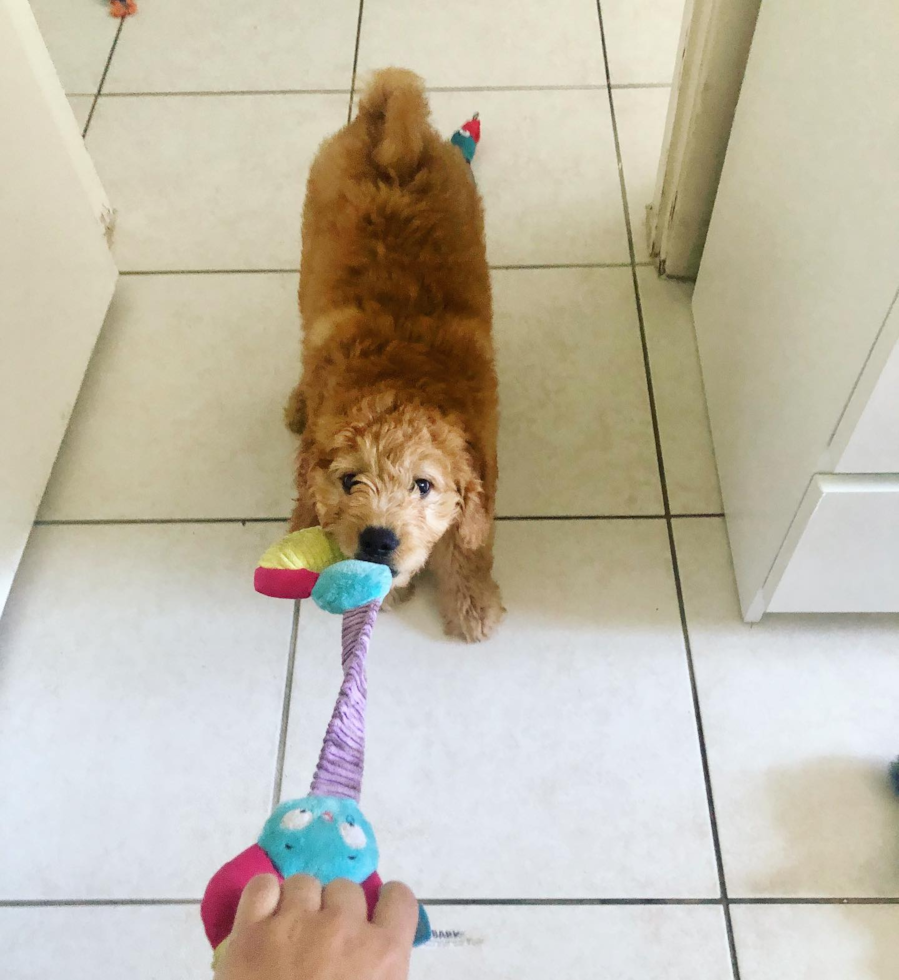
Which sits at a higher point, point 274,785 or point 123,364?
point 123,364

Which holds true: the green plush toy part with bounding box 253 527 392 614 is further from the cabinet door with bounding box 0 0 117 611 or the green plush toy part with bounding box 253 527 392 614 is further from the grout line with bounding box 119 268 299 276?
the grout line with bounding box 119 268 299 276

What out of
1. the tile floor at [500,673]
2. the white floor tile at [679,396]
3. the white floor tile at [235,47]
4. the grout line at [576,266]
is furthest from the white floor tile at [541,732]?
the white floor tile at [235,47]

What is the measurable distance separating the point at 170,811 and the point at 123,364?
2.88 ft

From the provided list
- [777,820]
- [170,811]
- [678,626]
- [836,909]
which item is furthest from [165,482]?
[836,909]

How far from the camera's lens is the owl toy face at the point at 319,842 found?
675 mm

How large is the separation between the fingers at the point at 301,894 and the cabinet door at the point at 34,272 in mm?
908

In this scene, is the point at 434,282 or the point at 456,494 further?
the point at 434,282

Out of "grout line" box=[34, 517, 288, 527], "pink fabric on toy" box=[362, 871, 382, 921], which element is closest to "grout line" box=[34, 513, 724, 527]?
"grout line" box=[34, 517, 288, 527]

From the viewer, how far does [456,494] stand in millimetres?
1052

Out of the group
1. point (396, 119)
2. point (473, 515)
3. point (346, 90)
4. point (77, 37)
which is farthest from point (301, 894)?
point (77, 37)

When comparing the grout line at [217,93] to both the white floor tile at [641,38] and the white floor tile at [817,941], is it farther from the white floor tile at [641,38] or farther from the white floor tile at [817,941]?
the white floor tile at [817,941]

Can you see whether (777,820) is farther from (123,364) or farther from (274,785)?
(123,364)

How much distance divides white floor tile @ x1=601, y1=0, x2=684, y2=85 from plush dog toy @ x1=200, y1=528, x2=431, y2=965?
1.57 metres

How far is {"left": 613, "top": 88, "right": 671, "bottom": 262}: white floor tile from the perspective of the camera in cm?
A: 177
